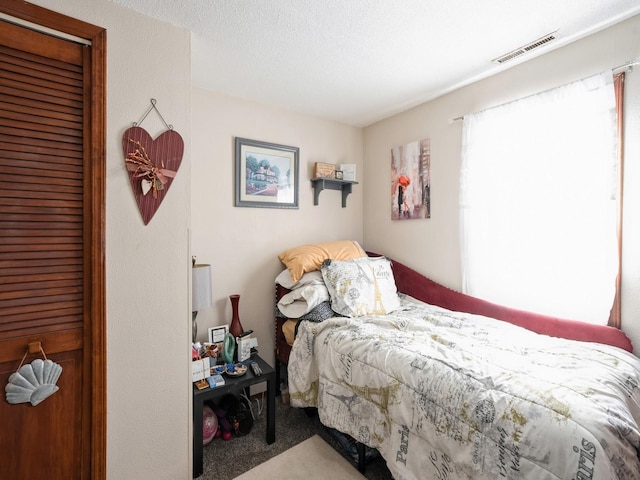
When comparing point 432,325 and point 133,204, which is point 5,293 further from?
point 432,325

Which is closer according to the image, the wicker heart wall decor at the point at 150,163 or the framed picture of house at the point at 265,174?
the wicker heart wall decor at the point at 150,163

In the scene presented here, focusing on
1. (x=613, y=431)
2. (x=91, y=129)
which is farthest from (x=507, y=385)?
(x=91, y=129)

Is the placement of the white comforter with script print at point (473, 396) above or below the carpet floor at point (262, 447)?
above

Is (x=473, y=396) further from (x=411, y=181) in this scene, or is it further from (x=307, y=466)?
(x=411, y=181)

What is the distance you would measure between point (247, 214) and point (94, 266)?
126 cm

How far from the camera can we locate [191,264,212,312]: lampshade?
185 cm

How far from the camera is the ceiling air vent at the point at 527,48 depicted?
167cm

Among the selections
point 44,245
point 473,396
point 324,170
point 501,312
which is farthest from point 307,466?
point 324,170

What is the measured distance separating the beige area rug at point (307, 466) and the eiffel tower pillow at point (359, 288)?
83 cm

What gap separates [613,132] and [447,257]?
119 centimetres

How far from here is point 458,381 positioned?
1.23 metres

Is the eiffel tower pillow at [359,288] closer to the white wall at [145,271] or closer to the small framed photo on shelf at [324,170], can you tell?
the small framed photo on shelf at [324,170]

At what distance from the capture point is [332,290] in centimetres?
216

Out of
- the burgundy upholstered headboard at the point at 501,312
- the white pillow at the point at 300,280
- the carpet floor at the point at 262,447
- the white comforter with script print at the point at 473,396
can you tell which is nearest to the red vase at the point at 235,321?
the white pillow at the point at 300,280
